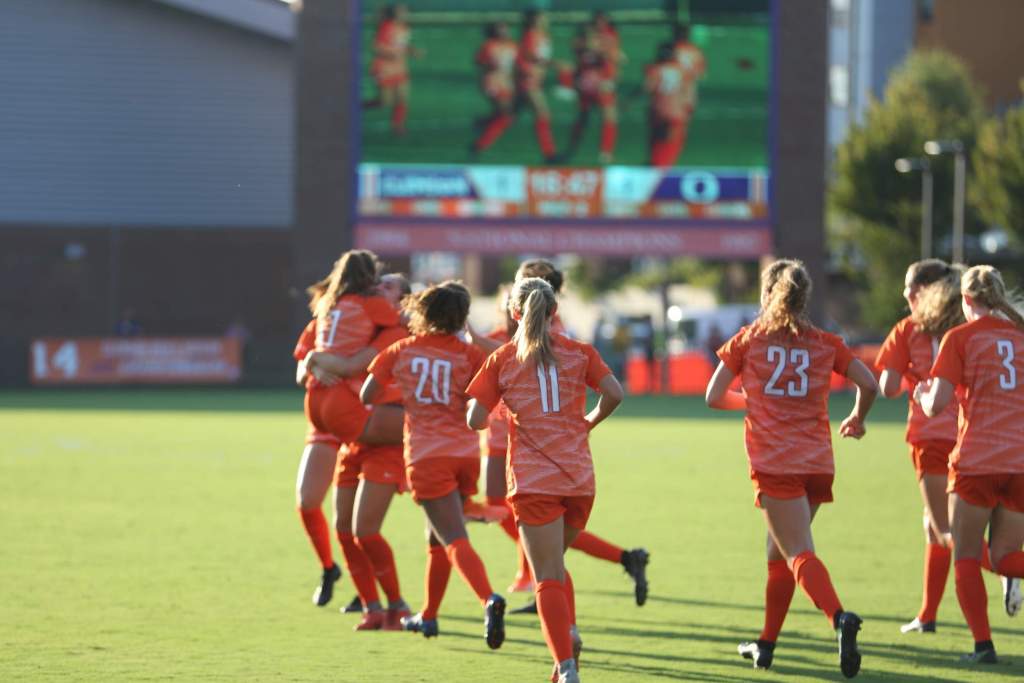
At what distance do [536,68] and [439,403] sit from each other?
30.8 m

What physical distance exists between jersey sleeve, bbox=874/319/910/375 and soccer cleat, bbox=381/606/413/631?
9.13 feet

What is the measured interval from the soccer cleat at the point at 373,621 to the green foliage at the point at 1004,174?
1672 inches

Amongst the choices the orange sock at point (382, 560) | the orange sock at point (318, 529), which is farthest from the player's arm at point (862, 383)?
the orange sock at point (318, 529)

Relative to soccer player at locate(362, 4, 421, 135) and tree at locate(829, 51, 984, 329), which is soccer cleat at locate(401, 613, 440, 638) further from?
tree at locate(829, 51, 984, 329)

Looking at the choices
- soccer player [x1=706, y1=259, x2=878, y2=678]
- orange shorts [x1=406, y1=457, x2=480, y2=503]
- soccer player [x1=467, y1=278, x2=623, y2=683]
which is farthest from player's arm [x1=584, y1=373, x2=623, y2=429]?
orange shorts [x1=406, y1=457, x2=480, y2=503]

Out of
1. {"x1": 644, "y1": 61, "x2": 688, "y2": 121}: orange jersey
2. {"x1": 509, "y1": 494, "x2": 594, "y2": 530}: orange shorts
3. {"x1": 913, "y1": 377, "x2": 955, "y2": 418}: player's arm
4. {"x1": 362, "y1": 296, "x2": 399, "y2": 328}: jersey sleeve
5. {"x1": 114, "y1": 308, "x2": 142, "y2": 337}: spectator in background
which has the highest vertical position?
{"x1": 644, "y1": 61, "x2": 688, "y2": 121}: orange jersey

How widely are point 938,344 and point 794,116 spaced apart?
3313 centimetres

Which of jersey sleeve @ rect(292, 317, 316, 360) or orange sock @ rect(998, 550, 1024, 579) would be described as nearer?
orange sock @ rect(998, 550, 1024, 579)

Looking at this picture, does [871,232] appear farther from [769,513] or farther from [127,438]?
[769,513]

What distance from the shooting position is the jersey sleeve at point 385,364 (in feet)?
27.7

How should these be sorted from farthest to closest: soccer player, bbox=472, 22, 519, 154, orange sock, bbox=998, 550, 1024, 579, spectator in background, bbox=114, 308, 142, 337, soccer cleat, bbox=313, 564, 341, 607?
spectator in background, bbox=114, 308, 142, 337, soccer player, bbox=472, 22, 519, 154, soccer cleat, bbox=313, 564, 341, 607, orange sock, bbox=998, 550, 1024, 579

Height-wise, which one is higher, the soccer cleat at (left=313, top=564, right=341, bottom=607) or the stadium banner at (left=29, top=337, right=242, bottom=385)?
the soccer cleat at (left=313, top=564, right=341, bottom=607)

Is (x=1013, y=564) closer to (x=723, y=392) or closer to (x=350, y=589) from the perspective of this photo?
(x=723, y=392)

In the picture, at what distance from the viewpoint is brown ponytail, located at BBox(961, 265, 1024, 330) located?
8070 millimetres
